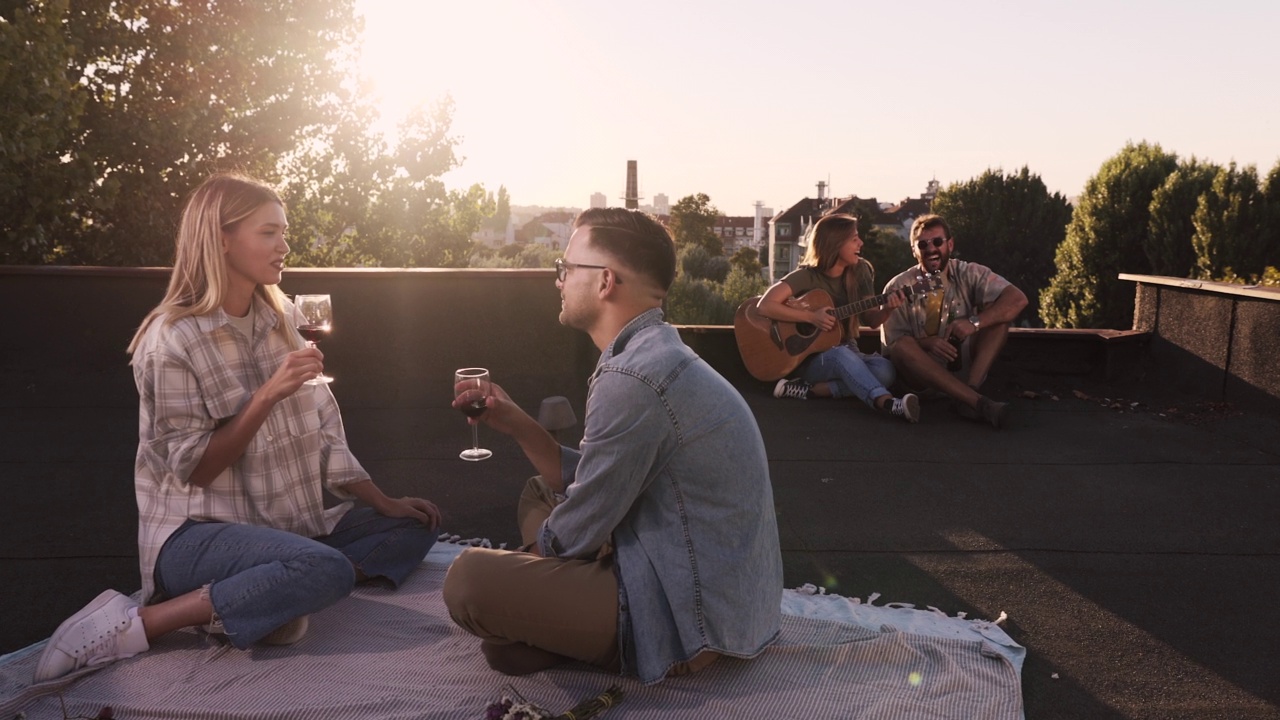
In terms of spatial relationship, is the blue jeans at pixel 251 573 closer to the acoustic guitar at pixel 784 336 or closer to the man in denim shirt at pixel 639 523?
the man in denim shirt at pixel 639 523

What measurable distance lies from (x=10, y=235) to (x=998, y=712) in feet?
31.6

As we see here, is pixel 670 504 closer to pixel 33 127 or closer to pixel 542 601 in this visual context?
pixel 542 601

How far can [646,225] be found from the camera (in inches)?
97.7

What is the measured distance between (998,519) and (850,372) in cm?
241

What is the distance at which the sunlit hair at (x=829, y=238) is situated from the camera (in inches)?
259

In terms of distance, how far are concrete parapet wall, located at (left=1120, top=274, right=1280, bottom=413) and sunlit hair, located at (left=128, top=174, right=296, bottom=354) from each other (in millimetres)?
6226

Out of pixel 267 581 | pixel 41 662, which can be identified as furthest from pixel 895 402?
pixel 41 662

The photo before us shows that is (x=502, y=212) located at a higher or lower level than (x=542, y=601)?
higher

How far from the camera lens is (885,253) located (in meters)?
54.8

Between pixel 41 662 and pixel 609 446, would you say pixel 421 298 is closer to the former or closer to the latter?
pixel 41 662

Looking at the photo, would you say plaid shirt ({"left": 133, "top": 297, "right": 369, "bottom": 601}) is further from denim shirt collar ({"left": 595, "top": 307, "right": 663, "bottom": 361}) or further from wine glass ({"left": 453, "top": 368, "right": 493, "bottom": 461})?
denim shirt collar ({"left": 595, "top": 307, "right": 663, "bottom": 361})

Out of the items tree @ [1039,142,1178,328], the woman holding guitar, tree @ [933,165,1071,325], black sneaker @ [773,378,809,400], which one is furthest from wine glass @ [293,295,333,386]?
tree @ [933,165,1071,325]

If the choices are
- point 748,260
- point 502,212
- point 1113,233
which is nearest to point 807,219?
point 748,260

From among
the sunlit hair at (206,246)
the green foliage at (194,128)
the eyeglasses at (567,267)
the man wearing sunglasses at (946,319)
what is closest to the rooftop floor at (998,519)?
the man wearing sunglasses at (946,319)
